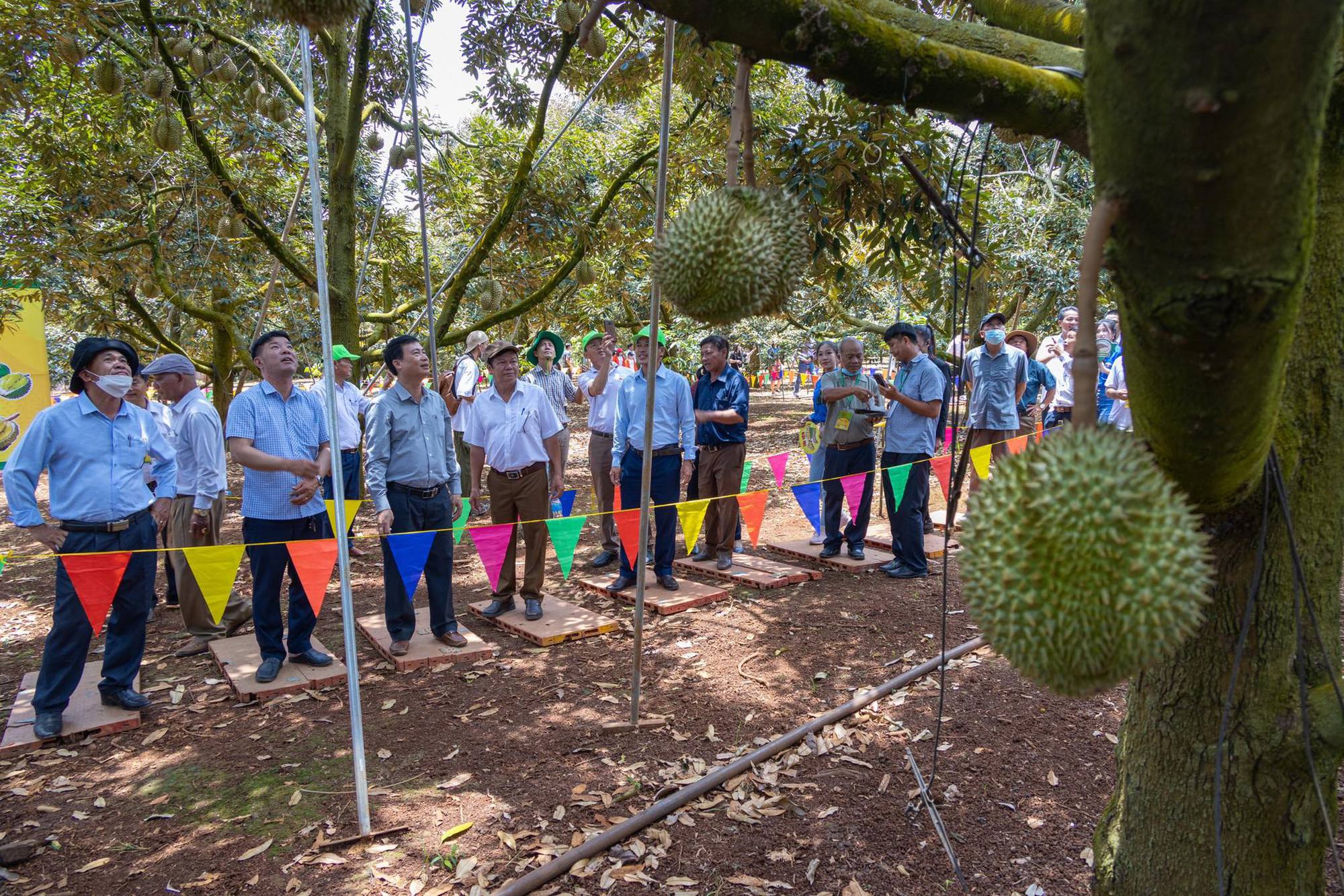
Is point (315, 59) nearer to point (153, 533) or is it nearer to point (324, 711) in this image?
point (153, 533)

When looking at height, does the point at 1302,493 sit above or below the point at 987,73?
below

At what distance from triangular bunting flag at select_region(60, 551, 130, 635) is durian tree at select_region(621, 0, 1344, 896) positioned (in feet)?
13.9

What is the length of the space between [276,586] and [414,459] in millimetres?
1089

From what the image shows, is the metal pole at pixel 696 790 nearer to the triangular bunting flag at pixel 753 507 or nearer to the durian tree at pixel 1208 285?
the durian tree at pixel 1208 285

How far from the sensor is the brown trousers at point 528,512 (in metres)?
5.66

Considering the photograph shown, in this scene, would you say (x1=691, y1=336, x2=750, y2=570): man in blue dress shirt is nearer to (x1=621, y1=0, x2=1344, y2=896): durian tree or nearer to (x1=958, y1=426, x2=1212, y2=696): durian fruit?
(x1=621, y1=0, x2=1344, y2=896): durian tree

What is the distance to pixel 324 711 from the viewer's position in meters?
4.38

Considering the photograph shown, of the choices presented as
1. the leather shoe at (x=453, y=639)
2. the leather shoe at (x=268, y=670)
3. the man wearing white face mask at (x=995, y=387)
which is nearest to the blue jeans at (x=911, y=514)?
the man wearing white face mask at (x=995, y=387)

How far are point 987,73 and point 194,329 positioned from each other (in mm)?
17857

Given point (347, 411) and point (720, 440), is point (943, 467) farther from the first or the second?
→ point (347, 411)

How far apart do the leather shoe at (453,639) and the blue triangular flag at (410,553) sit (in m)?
0.44

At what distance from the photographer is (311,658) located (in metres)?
4.89

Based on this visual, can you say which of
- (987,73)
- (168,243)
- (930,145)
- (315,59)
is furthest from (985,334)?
(168,243)

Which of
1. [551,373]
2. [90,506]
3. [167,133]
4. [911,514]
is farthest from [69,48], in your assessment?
[911,514]
